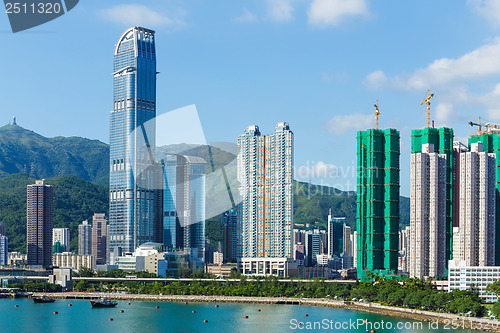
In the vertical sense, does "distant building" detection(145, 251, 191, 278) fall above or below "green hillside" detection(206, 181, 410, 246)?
below

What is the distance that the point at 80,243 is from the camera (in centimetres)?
14412

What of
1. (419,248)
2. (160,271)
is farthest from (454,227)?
(160,271)

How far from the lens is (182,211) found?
114750mm

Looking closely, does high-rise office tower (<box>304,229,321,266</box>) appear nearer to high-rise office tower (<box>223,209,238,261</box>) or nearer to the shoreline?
high-rise office tower (<box>223,209,238,261</box>)

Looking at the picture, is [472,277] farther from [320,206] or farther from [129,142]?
[320,206]

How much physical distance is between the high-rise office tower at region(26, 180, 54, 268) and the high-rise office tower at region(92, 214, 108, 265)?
17.2 m

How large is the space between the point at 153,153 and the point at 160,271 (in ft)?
50.1

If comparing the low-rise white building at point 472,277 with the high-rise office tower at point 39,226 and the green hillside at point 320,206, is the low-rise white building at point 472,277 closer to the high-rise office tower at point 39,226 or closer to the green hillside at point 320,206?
the high-rise office tower at point 39,226

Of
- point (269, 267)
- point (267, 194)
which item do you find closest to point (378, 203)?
point (267, 194)

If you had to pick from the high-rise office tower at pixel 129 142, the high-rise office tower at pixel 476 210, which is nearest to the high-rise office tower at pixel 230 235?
the high-rise office tower at pixel 129 142

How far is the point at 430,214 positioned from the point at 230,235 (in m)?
50.3

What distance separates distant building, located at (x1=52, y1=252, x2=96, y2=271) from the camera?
123 metres

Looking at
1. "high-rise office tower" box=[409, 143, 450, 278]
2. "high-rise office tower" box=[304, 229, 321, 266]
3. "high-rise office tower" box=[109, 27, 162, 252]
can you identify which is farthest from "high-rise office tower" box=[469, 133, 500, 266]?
"high-rise office tower" box=[304, 229, 321, 266]

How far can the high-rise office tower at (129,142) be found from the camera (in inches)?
4486
